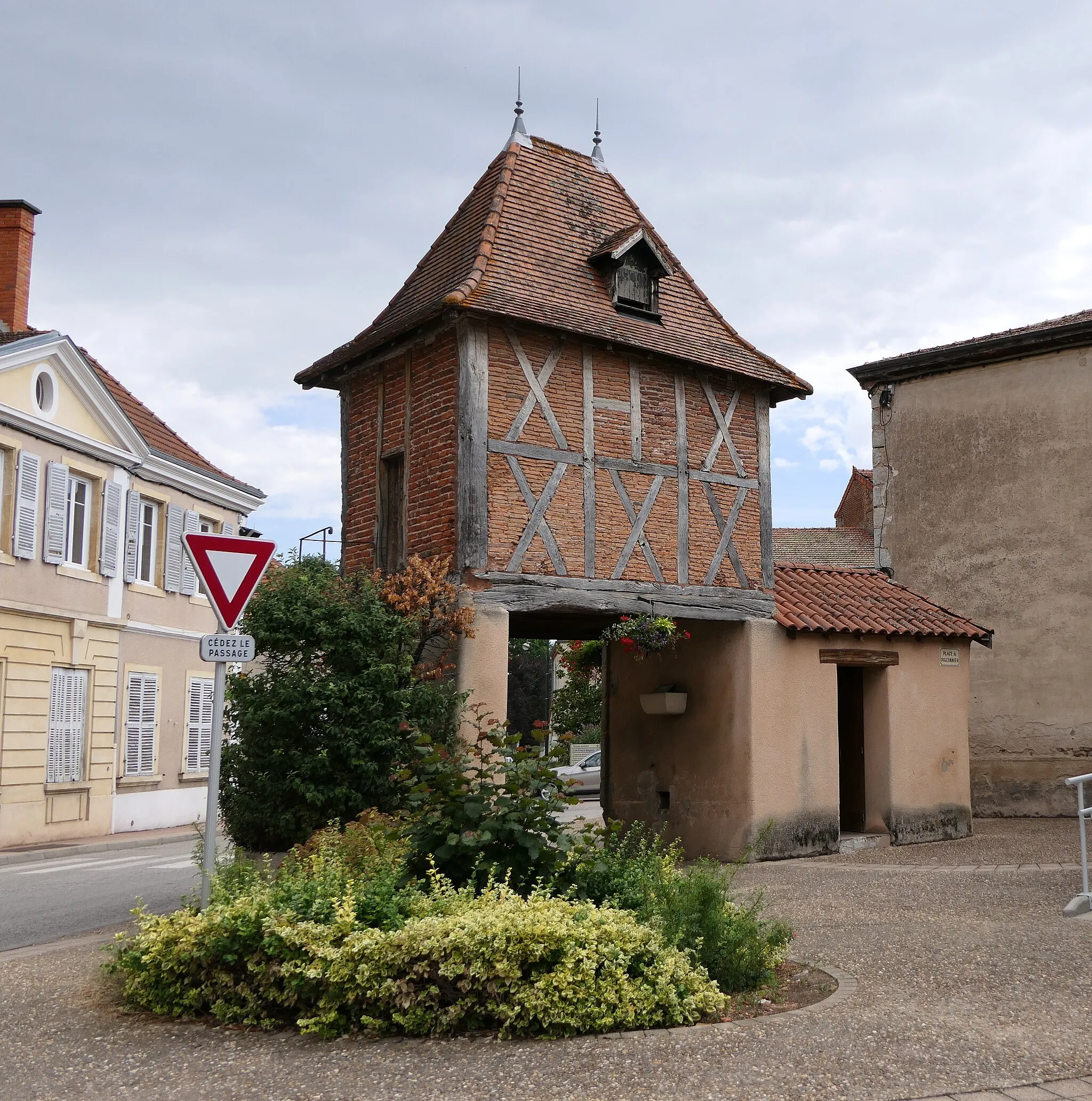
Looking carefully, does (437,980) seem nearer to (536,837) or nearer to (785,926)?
(536,837)

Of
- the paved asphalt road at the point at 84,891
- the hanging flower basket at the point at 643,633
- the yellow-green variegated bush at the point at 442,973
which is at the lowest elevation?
the paved asphalt road at the point at 84,891

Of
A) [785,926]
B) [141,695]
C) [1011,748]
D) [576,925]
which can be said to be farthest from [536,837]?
[141,695]

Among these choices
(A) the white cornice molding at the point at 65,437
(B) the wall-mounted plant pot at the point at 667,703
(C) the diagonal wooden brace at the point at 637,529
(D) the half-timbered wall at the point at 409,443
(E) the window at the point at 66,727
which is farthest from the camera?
(E) the window at the point at 66,727

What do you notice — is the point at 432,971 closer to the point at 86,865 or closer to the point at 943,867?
the point at 943,867

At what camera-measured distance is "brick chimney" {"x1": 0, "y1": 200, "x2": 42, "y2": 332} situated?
19609mm

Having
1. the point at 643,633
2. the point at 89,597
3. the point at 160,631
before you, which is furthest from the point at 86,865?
the point at 643,633

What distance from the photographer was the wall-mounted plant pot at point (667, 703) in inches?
533

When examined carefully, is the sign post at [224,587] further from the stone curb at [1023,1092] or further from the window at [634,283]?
the window at [634,283]

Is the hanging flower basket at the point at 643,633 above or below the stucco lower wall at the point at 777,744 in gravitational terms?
above

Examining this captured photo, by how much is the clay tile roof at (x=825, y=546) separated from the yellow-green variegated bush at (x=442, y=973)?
1596 centimetres

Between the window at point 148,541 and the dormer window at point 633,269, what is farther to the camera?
the window at point 148,541

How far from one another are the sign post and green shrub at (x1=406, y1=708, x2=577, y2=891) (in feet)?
3.85

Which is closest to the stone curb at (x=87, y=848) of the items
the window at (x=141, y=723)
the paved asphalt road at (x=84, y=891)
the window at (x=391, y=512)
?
the paved asphalt road at (x=84, y=891)

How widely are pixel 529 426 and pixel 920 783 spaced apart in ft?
21.9
